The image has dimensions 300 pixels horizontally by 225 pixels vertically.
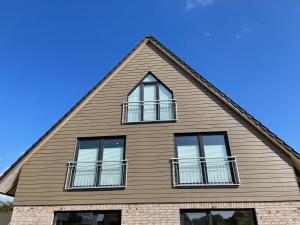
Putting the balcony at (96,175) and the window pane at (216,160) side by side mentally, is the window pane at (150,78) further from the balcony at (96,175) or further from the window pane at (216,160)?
the balcony at (96,175)

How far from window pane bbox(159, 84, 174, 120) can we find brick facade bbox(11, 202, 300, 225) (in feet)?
11.2

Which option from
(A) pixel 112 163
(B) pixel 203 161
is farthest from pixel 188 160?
(A) pixel 112 163

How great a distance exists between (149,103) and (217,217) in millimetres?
4966

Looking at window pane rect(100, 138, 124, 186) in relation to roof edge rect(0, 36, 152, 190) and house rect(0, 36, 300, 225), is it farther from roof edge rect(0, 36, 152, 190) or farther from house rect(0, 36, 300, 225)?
roof edge rect(0, 36, 152, 190)

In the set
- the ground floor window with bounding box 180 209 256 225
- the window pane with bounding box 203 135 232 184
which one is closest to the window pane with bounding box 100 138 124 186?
the ground floor window with bounding box 180 209 256 225

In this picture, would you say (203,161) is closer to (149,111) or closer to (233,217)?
(233,217)

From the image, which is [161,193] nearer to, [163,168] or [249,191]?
[163,168]

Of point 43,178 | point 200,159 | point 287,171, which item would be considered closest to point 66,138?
point 43,178

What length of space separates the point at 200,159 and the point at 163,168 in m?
1.36

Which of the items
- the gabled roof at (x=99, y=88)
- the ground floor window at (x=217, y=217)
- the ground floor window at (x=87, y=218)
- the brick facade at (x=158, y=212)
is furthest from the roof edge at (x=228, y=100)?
the ground floor window at (x=87, y=218)

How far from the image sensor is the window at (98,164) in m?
9.71

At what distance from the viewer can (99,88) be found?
11.6 metres

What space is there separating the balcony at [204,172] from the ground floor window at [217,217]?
34.1 inches

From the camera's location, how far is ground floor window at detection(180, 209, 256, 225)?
851 centimetres
